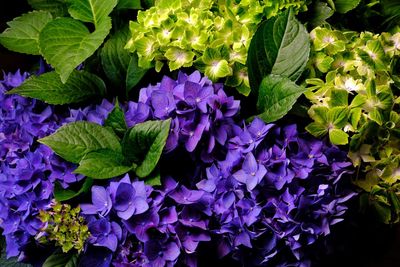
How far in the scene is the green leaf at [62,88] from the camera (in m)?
0.98

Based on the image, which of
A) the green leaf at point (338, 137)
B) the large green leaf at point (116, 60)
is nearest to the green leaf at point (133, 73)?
the large green leaf at point (116, 60)

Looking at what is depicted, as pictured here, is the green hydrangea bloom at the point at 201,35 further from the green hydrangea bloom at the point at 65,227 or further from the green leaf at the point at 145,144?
the green hydrangea bloom at the point at 65,227

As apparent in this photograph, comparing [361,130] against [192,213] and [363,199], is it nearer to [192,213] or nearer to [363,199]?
[363,199]

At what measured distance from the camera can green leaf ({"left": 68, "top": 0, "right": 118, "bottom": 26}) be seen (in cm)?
108

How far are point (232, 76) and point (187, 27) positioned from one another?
0.34 ft

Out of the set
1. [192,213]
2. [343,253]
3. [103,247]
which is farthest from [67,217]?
[343,253]

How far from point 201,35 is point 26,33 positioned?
37 cm

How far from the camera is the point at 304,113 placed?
3.16 ft

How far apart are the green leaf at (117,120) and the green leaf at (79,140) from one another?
13mm

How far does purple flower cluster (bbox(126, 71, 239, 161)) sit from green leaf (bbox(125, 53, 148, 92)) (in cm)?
14

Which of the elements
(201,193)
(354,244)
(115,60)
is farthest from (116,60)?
(354,244)

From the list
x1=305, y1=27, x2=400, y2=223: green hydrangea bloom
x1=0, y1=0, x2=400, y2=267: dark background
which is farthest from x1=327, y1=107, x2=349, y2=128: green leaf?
x1=0, y1=0, x2=400, y2=267: dark background

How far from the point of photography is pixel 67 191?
2.97 feet

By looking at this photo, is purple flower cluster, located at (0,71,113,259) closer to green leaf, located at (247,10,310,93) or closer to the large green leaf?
the large green leaf
